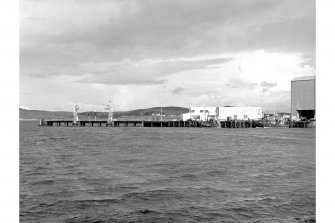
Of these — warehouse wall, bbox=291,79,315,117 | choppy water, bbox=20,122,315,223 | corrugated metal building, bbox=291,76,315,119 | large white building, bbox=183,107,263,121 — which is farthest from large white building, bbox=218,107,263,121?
choppy water, bbox=20,122,315,223

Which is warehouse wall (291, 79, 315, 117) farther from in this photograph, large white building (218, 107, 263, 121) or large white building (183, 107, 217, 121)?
large white building (183, 107, 217, 121)

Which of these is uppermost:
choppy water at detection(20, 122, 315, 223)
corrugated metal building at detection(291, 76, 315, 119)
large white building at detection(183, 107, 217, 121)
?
corrugated metal building at detection(291, 76, 315, 119)

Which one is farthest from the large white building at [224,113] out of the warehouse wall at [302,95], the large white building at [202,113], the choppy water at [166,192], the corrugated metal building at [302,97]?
the choppy water at [166,192]

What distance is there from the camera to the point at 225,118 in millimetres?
149875

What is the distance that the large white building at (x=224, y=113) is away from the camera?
147625 mm

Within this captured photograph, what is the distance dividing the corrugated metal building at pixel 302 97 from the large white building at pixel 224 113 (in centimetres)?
3177

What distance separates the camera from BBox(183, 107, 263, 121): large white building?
14762 cm

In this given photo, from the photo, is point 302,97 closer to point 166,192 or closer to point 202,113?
point 202,113

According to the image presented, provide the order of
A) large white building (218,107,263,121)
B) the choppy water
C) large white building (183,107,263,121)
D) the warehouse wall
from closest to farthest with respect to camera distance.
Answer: the choppy water < the warehouse wall < large white building (218,107,263,121) < large white building (183,107,263,121)

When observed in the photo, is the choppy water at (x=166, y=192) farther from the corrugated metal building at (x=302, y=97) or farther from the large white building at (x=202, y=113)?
the large white building at (x=202, y=113)

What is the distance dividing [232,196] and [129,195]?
5.25 m

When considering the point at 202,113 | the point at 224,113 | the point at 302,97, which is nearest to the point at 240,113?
the point at 224,113

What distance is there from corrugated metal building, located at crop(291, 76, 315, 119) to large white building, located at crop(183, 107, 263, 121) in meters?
31.8
